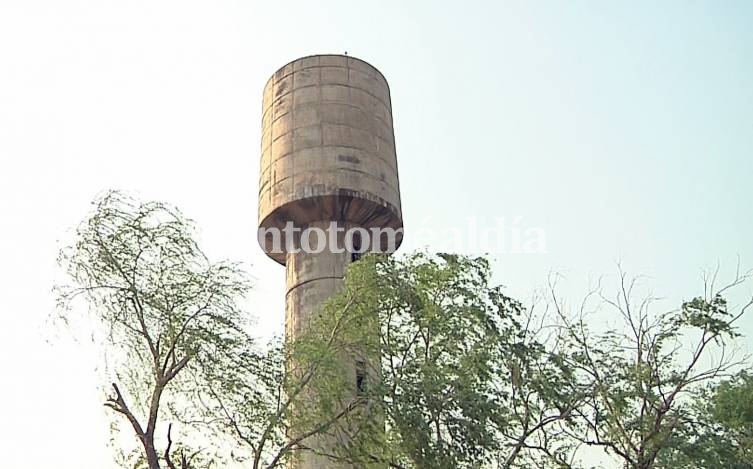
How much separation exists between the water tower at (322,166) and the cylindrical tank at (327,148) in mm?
18

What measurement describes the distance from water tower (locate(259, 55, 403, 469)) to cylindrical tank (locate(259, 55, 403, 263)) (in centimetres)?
2

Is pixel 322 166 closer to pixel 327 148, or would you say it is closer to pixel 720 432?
pixel 327 148

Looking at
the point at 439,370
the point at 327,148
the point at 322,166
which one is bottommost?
the point at 439,370

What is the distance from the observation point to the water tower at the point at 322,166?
43.8 ft

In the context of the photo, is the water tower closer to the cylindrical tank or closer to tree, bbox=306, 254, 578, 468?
the cylindrical tank

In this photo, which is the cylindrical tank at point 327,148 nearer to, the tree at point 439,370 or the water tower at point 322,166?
the water tower at point 322,166

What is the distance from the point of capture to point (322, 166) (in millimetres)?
13562

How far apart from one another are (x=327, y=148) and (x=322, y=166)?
38cm

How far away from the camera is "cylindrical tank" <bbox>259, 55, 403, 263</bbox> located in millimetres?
13492

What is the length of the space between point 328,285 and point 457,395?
452 cm

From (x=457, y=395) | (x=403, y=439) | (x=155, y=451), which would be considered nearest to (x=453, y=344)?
(x=457, y=395)

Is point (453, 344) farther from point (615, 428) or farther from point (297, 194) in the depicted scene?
point (297, 194)

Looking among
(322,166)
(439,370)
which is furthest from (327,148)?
(439,370)

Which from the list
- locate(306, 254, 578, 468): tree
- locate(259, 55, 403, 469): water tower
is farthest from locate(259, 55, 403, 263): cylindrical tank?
locate(306, 254, 578, 468): tree
